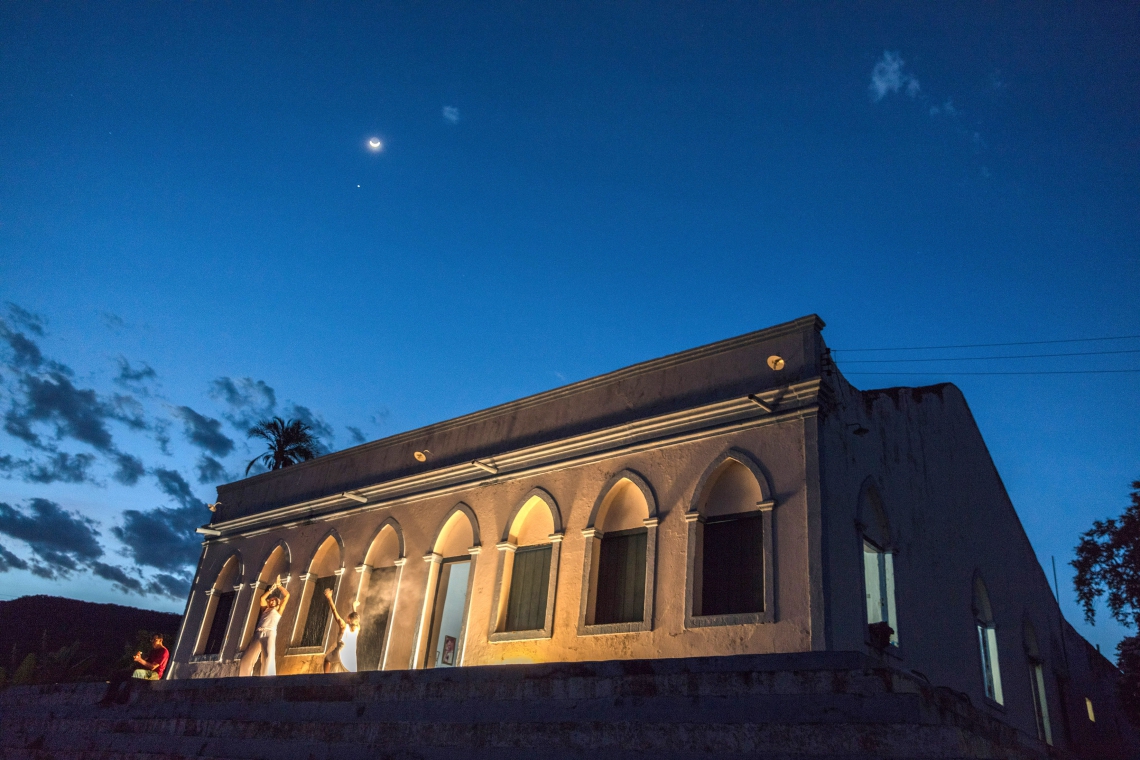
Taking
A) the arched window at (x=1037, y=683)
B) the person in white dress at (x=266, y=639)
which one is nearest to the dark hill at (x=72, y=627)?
the person in white dress at (x=266, y=639)

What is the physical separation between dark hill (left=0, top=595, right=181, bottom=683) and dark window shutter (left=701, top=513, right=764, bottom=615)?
86.4 feet

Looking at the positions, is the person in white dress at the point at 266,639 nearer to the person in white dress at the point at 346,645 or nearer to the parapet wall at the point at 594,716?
the person in white dress at the point at 346,645

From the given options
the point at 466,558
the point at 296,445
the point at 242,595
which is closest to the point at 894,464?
the point at 466,558

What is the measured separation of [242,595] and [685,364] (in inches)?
508

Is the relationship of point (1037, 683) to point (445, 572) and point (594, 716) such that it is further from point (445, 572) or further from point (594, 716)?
point (594, 716)

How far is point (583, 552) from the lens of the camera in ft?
41.8

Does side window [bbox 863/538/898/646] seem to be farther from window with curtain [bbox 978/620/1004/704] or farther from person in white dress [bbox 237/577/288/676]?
person in white dress [bbox 237/577/288/676]

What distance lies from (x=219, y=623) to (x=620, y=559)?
12611 millimetres

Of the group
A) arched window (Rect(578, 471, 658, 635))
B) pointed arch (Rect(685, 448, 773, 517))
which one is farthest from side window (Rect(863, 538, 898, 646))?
arched window (Rect(578, 471, 658, 635))

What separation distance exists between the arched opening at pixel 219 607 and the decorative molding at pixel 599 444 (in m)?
2.69

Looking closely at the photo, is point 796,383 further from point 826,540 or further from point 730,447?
point 826,540

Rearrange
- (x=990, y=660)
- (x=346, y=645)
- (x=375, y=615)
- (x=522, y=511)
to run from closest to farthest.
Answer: (x=346, y=645) → (x=522, y=511) → (x=990, y=660) → (x=375, y=615)

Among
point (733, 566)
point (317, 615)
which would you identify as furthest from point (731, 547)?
point (317, 615)

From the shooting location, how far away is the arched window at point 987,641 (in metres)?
14.4
